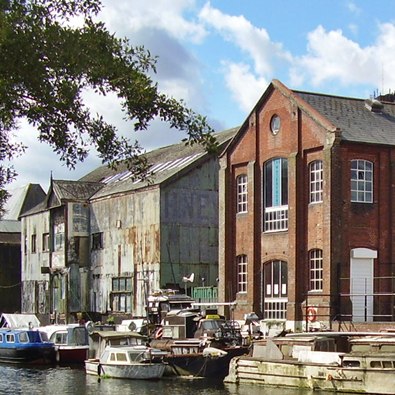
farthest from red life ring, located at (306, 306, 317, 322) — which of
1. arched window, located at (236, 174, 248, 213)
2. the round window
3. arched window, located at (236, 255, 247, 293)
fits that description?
the round window

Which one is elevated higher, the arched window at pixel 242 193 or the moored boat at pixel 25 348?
the arched window at pixel 242 193

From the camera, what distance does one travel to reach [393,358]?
30.1m

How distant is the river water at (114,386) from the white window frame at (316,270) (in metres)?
7.14

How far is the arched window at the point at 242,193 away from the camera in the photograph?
46625 mm

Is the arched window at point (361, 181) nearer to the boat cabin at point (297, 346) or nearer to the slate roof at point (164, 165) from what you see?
the boat cabin at point (297, 346)

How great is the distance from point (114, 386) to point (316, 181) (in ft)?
44.4

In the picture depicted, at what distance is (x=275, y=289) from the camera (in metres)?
43.8

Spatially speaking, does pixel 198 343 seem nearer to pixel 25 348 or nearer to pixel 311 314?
pixel 311 314

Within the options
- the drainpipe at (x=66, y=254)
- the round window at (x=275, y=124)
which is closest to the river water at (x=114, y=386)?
the round window at (x=275, y=124)

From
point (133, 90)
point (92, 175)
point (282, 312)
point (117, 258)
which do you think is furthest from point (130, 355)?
point (92, 175)

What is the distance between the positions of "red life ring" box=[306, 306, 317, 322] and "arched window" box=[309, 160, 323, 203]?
501 cm

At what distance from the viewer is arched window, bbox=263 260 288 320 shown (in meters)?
43.1

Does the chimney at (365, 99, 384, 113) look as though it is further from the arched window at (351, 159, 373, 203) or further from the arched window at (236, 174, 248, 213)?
→ the arched window at (236, 174, 248, 213)

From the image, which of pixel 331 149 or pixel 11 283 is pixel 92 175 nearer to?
pixel 11 283
